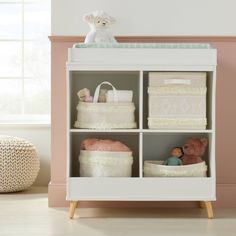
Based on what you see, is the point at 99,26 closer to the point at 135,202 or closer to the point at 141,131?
the point at 141,131

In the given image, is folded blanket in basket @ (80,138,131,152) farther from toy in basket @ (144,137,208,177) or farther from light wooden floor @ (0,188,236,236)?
light wooden floor @ (0,188,236,236)

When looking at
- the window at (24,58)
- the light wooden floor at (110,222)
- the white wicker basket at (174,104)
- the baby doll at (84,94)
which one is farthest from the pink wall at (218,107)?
the window at (24,58)

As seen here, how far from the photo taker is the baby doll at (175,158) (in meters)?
2.78

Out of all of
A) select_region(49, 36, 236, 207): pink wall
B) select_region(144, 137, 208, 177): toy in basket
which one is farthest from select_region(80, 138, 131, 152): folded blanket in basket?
select_region(49, 36, 236, 207): pink wall

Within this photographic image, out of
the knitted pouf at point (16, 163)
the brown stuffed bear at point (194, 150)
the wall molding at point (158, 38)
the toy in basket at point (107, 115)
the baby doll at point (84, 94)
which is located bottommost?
the knitted pouf at point (16, 163)

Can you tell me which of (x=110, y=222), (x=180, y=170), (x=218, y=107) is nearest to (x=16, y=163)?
(x=110, y=222)

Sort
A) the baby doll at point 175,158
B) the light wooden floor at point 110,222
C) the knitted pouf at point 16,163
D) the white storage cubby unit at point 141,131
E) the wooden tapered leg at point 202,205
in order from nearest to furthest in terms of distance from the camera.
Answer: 1. the light wooden floor at point 110,222
2. the white storage cubby unit at point 141,131
3. the baby doll at point 175,158
4. the wooden tapered leg at point 202,205
5. the knitted pouf at point 16,163

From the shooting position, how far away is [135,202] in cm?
300

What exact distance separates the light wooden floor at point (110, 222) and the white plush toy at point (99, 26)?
872 mm

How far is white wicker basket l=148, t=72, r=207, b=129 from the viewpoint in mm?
2691

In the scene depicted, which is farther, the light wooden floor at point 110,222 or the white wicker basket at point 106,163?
the white wicker basket at point 106,163

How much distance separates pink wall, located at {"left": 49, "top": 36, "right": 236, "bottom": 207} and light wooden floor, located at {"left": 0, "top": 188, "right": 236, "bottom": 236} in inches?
5.5

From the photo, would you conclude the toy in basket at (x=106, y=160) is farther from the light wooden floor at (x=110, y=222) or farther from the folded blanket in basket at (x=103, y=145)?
the light wooden floor at (x=110, y=222)

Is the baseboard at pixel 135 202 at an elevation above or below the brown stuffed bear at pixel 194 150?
below
